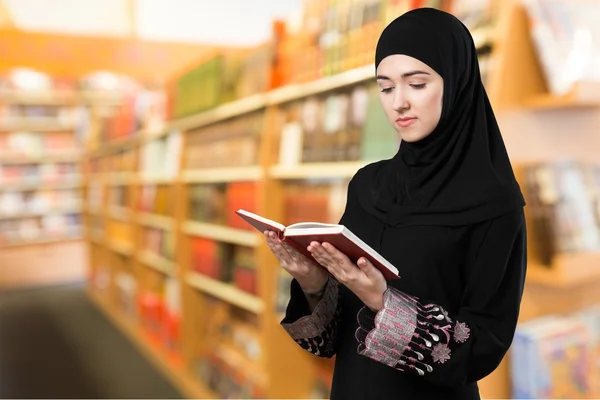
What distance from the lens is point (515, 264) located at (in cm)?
103

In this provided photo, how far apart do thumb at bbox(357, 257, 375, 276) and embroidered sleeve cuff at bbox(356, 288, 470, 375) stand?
0.06m

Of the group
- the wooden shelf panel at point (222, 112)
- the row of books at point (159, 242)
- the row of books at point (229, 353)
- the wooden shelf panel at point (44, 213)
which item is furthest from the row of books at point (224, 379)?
the wooden shelf panel at point (44, 213)

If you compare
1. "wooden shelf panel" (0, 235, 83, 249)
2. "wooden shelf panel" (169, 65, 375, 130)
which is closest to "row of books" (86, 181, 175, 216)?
"wooden shelf panel" (169, 65, 375, 130)

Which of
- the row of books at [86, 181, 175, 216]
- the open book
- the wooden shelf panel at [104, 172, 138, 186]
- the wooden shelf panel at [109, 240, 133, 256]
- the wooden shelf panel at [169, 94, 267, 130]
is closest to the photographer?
the open book

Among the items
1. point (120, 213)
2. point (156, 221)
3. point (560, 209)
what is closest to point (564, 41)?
point (560, 209)

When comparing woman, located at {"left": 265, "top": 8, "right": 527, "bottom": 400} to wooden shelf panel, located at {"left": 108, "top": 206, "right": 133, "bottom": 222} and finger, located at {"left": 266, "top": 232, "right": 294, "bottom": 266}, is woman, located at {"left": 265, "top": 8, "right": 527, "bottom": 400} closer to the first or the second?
finger, located at {"left": 266, "top": 232, "right": 294, "bottom": 266}

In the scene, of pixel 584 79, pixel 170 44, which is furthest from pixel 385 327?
pixel 170 44

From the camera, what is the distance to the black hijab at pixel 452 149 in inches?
40.4

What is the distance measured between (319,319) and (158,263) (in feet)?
11.9

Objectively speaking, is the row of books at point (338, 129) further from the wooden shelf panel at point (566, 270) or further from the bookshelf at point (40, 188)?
the bookshelf at point (40, 188)

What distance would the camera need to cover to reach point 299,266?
112cm

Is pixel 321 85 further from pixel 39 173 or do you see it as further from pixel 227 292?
pixel 39 173

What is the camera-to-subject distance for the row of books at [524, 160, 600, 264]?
5.41 feet

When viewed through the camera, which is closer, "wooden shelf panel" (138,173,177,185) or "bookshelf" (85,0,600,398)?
"bookshelf" (85,0,600,398)
